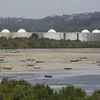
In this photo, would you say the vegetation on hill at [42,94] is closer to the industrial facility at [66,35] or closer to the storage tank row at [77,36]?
the storage tank row at [77,36]

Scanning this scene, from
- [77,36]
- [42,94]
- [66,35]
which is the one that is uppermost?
[66,35]

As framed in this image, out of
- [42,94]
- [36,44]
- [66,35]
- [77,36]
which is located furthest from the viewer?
[66,35]

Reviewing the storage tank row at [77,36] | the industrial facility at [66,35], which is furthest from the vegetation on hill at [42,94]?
the industrial facility at [66,35]

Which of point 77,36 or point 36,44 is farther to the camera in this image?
point 77,36

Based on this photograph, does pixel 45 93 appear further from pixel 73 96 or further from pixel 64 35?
pixel 64 35

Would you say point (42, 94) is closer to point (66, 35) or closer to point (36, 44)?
point (36, 44)

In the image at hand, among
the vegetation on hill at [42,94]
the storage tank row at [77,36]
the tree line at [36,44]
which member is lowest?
the vegetation on hill at [42,94]

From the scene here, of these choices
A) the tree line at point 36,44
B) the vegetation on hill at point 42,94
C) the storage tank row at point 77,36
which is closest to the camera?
the vegetation on hill at point 42,94

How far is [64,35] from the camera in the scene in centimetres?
13025

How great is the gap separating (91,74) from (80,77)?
328 centimetres

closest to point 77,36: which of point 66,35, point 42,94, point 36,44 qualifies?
point 66,35

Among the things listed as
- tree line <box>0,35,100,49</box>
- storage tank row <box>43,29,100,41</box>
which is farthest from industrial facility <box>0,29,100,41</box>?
tree line <box>0,35,100,49</box>

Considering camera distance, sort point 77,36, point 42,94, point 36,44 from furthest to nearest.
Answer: point 77,36, point 36,44, point 42,94

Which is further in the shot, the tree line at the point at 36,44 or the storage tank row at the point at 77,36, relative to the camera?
the storage tank row at the point at 77,36
